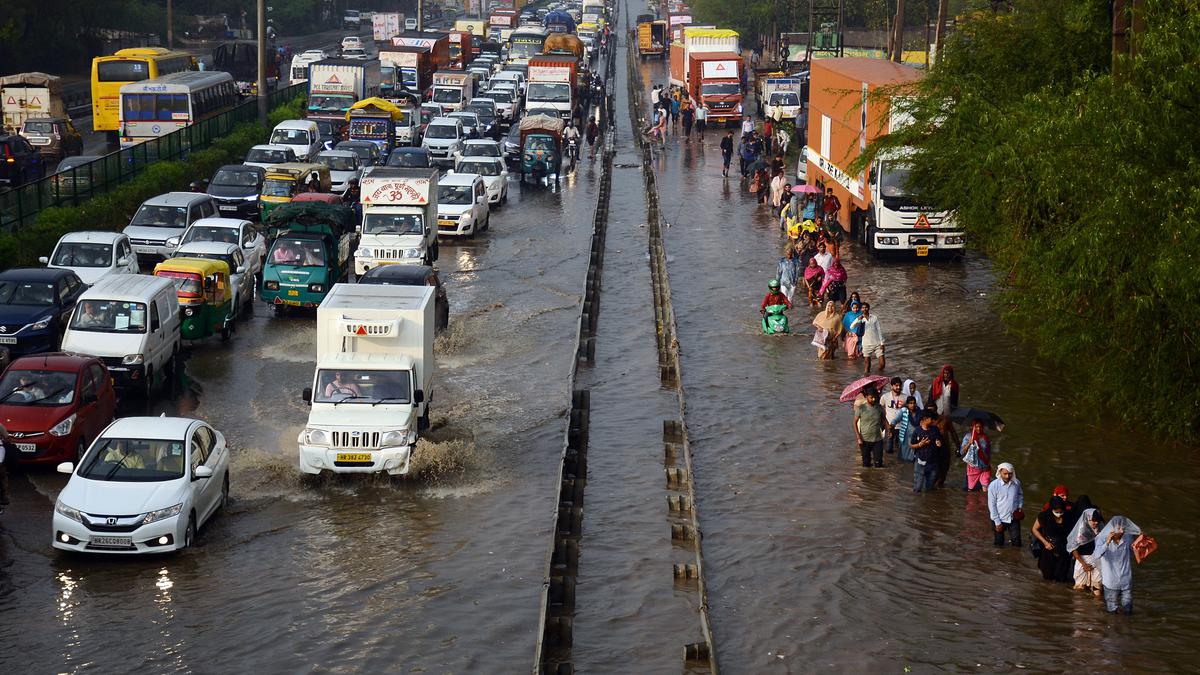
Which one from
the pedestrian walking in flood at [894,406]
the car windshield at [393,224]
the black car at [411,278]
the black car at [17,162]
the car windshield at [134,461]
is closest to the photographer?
the car windshield at [134,461]

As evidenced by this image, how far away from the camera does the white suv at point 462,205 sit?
4122 cm

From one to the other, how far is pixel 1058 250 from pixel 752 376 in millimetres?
6944

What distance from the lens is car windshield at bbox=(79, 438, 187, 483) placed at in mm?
17781

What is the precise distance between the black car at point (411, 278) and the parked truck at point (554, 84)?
3723 centimetres

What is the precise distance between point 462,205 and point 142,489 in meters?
25.0

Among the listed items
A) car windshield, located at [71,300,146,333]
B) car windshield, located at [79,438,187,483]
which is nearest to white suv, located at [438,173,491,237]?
car windshield, located at [71,300,146,333]

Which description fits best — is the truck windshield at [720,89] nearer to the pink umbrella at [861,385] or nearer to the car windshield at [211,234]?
the car windshield at [211,234]

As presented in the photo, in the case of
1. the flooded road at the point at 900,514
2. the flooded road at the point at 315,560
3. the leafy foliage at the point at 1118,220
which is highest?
the leafy foliage at the point at 1118,220

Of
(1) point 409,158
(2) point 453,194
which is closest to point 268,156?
(1) point 409,158

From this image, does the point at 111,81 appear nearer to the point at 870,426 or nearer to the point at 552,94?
the point at 552,94

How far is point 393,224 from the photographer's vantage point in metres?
35.2

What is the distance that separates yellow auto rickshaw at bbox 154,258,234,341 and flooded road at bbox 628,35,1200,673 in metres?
8.59

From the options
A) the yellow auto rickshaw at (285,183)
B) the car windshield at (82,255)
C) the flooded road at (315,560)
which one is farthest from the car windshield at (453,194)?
the flooded road at (315,560)

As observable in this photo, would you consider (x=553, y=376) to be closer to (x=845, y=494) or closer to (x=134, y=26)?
(x=845, y=494)
